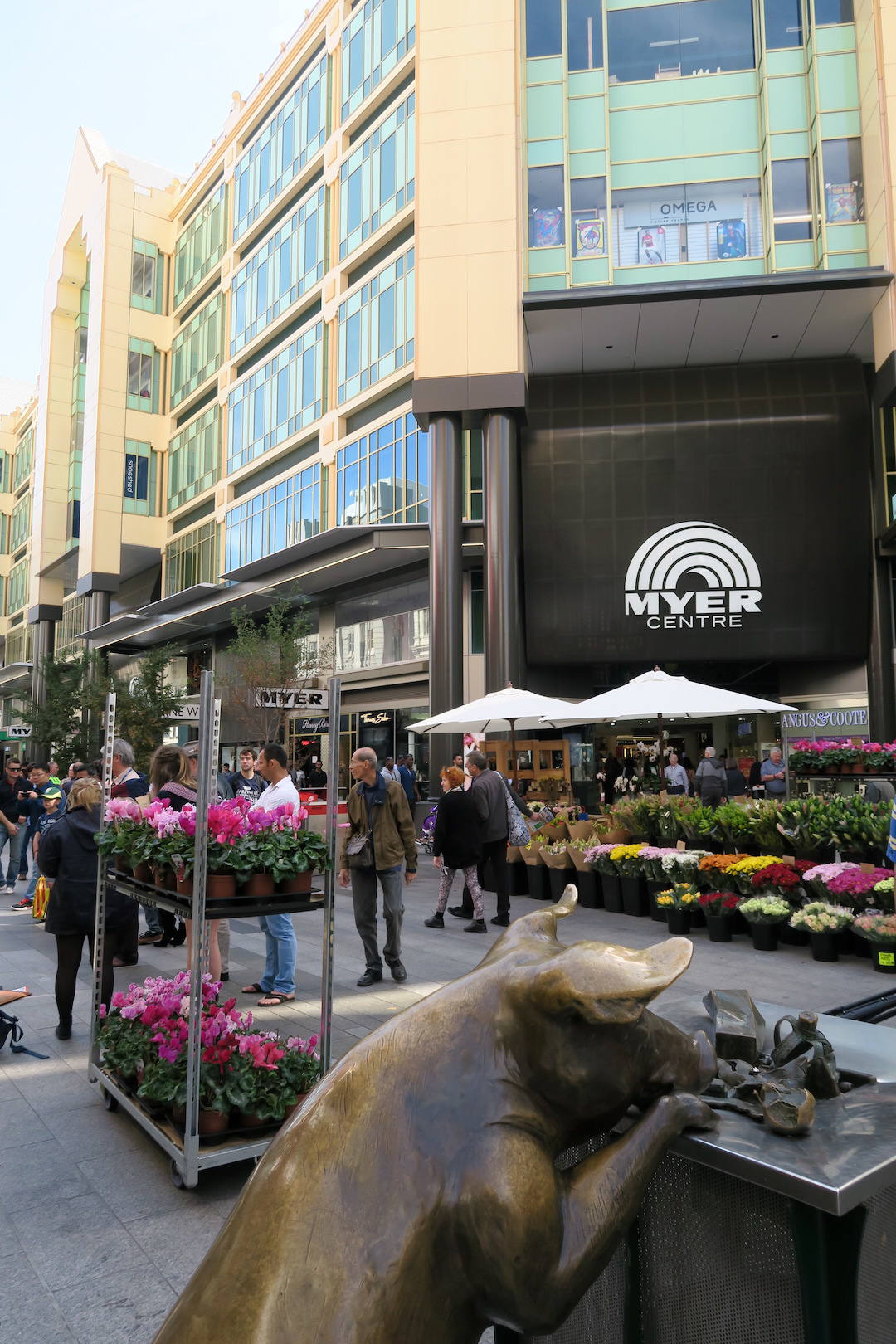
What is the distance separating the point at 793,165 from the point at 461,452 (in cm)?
1162

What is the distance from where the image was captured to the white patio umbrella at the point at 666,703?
1195 centimetres

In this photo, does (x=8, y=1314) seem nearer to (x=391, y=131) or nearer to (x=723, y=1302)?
(x=723, y=1302)

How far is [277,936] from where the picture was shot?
6.90m

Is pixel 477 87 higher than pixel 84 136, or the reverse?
pixel 84 136

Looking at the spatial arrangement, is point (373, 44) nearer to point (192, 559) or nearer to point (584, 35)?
point (584, 35)

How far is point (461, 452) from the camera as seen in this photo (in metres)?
23.8

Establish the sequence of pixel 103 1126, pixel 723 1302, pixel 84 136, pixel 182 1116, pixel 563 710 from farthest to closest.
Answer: pixel 84 136 → pixel 563 710 → pixel 103 1126 → pixel 182 1116 → pixel 723 1302

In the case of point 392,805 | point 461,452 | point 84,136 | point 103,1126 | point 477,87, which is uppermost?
point 84,136

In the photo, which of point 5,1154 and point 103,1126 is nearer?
point 5,1154

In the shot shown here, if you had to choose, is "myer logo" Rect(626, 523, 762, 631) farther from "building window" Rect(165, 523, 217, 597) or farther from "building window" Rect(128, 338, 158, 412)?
"building window" Rect(128, 338, 158, 412)

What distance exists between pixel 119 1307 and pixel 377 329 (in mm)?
28857

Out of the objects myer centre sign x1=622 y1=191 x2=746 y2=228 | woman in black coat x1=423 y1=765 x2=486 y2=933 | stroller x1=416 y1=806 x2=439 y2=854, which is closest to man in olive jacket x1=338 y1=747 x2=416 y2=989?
woman in black coat x1=423 y1=765 x2=486 y2=933

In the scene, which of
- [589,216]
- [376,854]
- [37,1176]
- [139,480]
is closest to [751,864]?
[376,854]

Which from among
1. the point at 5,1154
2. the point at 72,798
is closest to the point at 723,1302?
the point at 5,1154
